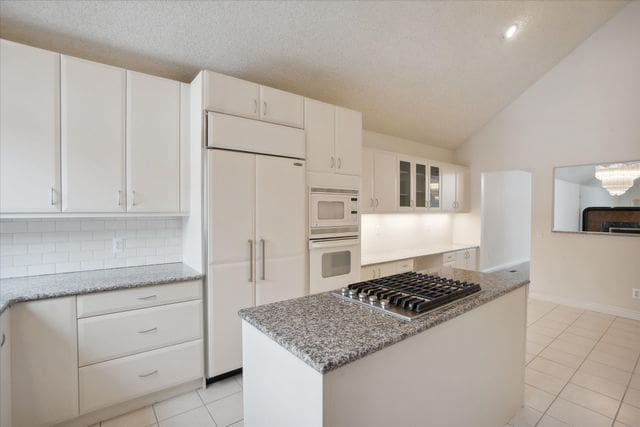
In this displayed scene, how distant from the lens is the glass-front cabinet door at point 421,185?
4.47 m

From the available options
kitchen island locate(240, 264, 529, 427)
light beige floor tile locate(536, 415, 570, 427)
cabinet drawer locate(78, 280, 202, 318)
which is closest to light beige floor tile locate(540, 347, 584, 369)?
light beige floor tile locate(536, 415, 570, 427)

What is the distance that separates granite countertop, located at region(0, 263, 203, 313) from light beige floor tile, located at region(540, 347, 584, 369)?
10.7 feet

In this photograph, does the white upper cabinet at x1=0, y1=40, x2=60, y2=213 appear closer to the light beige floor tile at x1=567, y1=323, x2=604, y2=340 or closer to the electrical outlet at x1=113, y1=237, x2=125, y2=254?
the electrical outlet at x1=113, y1=237, x2=125, y2=254

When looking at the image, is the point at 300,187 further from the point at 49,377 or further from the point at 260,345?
the point at 49,377

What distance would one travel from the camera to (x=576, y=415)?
82.7 inches

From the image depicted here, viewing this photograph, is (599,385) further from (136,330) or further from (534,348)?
(136,330)

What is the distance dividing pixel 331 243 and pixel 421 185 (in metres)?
2.22

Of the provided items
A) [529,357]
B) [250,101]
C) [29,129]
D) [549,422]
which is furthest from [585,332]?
[29,129]

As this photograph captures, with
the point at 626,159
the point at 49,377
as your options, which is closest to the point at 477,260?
the point at 626,159

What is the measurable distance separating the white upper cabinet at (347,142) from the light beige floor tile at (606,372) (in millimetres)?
2703

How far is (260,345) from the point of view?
4.25ft

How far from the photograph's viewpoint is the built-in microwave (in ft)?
9.39

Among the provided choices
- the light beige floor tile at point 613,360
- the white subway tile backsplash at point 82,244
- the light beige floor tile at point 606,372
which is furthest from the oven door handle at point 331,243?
the light beige floor tile at point 613,360

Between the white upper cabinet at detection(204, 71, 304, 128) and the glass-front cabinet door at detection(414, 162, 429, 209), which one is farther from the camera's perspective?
the glass-front cabinet door at detection(414, 162, 429, 209)
